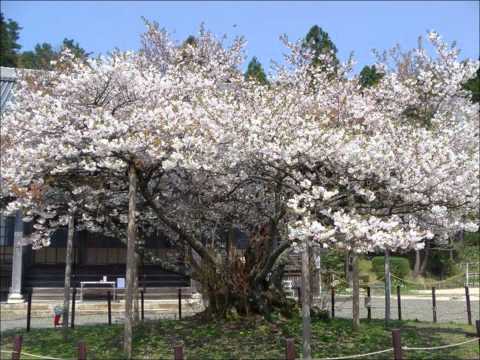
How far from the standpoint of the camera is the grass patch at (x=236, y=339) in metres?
9.27

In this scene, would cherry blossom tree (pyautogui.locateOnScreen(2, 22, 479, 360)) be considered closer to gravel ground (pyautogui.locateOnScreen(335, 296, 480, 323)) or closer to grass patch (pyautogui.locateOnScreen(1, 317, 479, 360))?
grass patch (pyautogui.locateOnScreen(1, 317, 479, 360))

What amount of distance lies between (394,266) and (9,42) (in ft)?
137

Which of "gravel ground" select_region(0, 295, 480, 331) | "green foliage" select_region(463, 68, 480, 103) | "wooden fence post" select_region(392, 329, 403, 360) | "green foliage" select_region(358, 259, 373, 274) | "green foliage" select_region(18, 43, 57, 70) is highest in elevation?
"green foliage" select_region(463, 68, 480, 103)

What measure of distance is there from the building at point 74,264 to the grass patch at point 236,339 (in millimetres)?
6874

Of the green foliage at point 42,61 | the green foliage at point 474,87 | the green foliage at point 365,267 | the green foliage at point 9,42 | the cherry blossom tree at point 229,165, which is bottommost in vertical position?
the green foliage at point 365,267

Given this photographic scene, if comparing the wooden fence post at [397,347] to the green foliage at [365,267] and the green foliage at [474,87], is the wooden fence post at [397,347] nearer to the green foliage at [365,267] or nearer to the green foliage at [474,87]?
the green foliage at [365,267]

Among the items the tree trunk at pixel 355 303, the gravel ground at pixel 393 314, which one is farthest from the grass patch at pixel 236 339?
the gravel ground at pixel 393 314

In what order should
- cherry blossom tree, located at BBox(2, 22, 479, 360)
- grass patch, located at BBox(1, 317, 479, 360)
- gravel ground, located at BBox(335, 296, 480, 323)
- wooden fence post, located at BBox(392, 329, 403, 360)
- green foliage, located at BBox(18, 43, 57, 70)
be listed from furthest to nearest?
gravel ground, located at BBox(335, 296, 480, 323), green foliage, located at BBox(18, 43, 57, 70), grass patch, located at BBox(1, 317, 479, 360), cherry blossom tree, located at BBox(2, 22, 479, 360), wooden fence post, located at BBox(392, 329, 403, 360)

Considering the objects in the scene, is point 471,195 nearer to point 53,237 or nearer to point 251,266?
point 251,266

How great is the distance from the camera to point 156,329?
441 inches

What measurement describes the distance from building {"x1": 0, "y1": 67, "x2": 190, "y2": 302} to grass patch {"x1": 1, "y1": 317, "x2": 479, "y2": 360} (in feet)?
22.6

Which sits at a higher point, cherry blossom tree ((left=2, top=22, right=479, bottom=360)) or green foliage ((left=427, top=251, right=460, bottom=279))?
cherry blossom tree ((left=2, top=22, right=479, bottom=360))

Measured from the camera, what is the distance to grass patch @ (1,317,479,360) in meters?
9.27

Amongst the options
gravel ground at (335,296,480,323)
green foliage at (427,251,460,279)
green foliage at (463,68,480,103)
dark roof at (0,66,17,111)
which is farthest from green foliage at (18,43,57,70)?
green foliage at (463,68,480,103)
